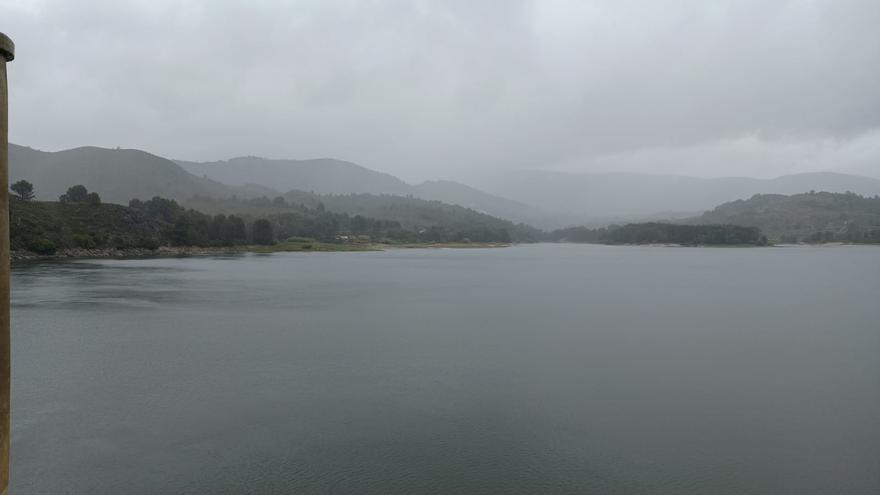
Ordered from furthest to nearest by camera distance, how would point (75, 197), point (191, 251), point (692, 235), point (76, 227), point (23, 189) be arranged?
1. point (692, 235)
2. point (191, 251)
3. point (75, 197)
4. point (23, 189)
5. point (76, 227)

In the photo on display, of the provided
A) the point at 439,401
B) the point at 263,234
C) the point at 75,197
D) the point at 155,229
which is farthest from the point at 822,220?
the point at 439,401

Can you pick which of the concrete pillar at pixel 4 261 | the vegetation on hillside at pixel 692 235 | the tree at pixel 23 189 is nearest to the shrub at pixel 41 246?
the tree at pixel 23 189

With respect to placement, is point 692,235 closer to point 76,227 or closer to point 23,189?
point 76,227

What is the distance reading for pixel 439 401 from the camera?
12594mm

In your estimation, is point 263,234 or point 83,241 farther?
point 263,234

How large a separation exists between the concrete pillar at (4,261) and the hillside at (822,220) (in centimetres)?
17673

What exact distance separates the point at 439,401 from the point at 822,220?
656ft

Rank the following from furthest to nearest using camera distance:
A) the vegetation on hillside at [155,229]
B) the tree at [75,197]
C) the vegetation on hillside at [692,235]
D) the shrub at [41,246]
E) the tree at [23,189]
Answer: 1. the vegetation on hillside at [692,235]
2. the tree at [75,197]
3. the tree at [23,189]
4. the vegetation on hillside at [155,229]
5. the shrub at [41,246]

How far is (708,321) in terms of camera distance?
24.8 metres

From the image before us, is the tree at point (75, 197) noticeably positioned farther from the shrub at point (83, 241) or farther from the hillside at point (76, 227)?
the shrub at point (83, 241)

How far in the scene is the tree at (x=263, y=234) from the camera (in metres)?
105

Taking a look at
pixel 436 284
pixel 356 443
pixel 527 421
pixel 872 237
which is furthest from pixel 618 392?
pixel 872 237

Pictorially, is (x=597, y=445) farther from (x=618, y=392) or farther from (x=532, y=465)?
(x=618, y=392)

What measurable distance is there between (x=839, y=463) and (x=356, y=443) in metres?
8.50
